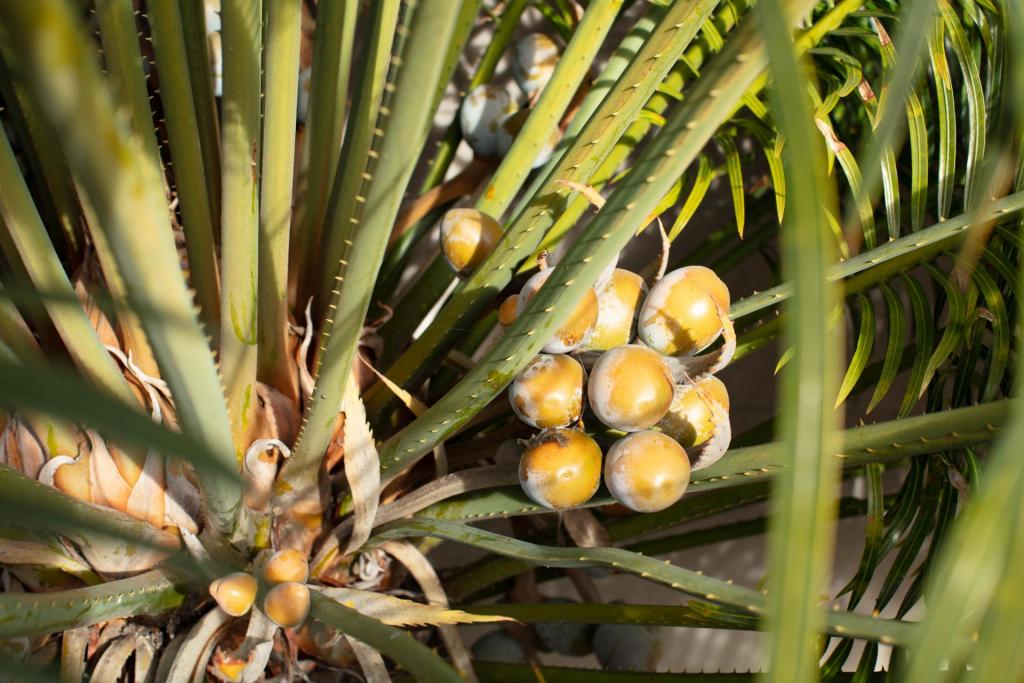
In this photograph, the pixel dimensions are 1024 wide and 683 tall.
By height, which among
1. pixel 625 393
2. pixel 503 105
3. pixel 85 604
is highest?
pixel 503 105

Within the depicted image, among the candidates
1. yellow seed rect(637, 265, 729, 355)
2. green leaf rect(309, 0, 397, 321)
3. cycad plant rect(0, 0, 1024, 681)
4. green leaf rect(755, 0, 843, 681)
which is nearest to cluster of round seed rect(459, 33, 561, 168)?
cycad plant rect(0, 0, 1024, 681)

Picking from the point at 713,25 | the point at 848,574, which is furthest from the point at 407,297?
the point at 848,574

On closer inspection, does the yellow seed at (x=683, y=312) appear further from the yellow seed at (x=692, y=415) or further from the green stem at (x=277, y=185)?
the green stem at (x=277, y=185)

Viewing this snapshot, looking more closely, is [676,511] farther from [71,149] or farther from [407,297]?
[71,149]

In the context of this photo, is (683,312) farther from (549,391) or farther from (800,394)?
(800,394)

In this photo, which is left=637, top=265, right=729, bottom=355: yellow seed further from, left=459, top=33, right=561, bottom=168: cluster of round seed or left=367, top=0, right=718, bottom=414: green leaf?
left=459, top=33, right=561, bottom=168: cluster of round seed

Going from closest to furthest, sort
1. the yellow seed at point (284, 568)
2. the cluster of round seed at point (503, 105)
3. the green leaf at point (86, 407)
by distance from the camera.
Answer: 1. the green leaf at point (86, 407)
2. the yellow seed at point (284, 568)
3. the cluster of round seed at point (503, 105)

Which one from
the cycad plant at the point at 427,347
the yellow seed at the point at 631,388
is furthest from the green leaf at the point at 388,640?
the yellow seed at the point at 631,388

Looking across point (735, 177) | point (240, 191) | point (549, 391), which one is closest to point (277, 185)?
point (240, 191)
